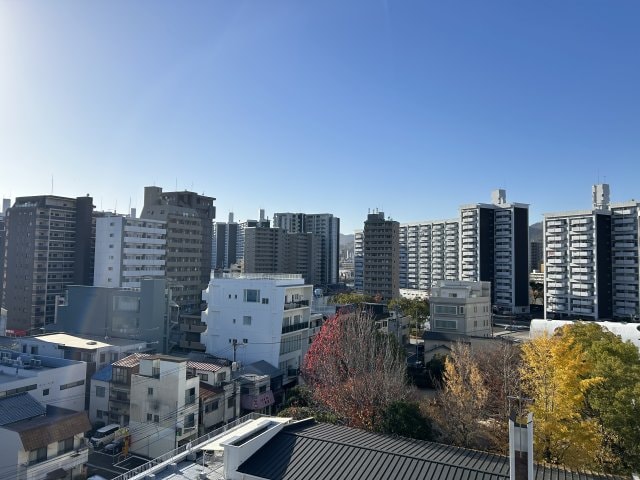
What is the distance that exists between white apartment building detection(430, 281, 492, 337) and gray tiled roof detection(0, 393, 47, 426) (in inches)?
1101

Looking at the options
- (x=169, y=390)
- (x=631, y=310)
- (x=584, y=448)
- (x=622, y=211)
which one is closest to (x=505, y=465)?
(x=584, y=448)

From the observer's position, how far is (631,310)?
168 feet

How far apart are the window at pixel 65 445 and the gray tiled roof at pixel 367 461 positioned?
1027cm

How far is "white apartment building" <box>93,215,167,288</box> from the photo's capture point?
1764 inches

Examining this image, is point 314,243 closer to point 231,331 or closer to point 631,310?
point 631,310

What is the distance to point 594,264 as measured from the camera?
5350 cm

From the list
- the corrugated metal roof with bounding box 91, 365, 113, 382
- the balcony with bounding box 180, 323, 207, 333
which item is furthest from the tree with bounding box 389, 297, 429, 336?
the corrugated metal roof with bounding box 91, 365, 113, 382

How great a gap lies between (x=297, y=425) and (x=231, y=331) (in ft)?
59.2

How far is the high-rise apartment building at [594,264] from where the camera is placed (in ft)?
171

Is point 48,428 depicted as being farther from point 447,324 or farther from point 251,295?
point 447,324

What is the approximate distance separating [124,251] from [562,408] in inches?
1597

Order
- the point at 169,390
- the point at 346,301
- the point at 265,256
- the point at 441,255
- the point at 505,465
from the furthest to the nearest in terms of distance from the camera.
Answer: the point at 265,256, the point at 441,255, the point at 346,301, the point at 169,390, the point at 505,465

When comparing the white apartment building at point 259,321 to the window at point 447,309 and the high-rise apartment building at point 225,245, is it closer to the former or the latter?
the window at point 447,309

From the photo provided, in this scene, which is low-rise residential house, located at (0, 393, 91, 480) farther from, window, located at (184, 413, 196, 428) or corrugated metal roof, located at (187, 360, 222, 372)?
corrugated metal roof, located at (187, 360, 222, 372)
